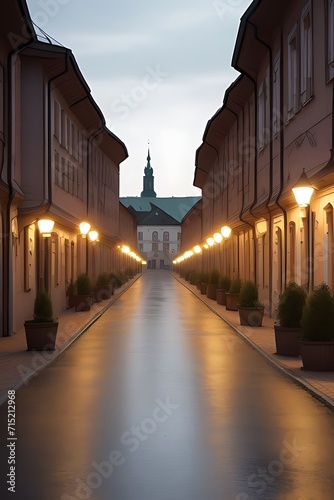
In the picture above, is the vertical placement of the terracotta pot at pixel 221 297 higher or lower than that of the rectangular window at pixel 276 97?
lower

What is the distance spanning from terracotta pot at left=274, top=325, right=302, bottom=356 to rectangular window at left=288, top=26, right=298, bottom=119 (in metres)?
6.91

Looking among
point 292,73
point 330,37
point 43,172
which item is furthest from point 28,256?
point 330,37

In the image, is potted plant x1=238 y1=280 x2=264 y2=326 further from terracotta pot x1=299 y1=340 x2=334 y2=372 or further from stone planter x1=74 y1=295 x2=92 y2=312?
stone planter x1=74 y1=295 x2=92 y2=312

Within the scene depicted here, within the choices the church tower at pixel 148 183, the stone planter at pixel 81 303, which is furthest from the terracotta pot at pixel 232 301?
the church tower at pixel 148 183

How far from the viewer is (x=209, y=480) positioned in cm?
567

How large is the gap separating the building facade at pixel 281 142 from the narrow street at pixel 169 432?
15.2 feet

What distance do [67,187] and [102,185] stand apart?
16212mm

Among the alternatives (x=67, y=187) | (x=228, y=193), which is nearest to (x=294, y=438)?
(x=67, y=187)

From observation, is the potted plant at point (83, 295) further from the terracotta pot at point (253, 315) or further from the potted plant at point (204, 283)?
the potted plant at point (204, 283)

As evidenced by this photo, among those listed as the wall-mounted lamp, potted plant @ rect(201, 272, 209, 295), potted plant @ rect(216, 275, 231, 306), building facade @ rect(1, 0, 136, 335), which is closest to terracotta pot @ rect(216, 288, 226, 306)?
potted plant @ rect(216, 275, 231, 306)

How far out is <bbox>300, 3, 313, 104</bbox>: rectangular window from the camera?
1639 centimetres

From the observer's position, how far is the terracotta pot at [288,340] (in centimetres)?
1327

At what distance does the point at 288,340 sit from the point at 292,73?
8512mm

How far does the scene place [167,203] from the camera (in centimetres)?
16938
